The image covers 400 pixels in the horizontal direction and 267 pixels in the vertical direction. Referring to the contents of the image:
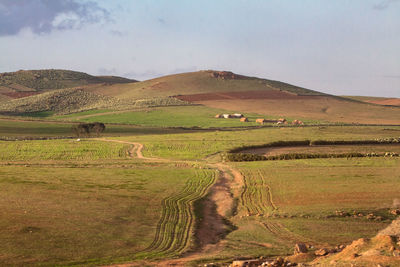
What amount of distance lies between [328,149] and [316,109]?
298ft

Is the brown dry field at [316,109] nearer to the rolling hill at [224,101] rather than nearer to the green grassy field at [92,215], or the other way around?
the rolling hill at [224,101]

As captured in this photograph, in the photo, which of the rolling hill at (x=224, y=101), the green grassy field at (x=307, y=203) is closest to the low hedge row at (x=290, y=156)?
the green grassy field at (x=307, y=203)

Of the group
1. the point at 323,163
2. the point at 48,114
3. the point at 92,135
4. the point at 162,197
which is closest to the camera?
the point at 162,197

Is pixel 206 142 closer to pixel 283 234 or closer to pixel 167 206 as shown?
pixel 167 206

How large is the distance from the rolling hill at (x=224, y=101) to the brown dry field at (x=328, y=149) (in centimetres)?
5912

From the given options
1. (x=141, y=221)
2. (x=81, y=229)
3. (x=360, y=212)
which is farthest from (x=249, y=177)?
(x=81, y=229)

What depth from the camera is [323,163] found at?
5397 centimetres

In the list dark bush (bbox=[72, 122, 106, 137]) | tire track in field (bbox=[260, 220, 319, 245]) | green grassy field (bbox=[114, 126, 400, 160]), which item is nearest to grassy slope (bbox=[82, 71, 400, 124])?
green grassy field (bbox=[114, 126, 400, 160])

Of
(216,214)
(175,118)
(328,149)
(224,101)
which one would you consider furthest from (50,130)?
(216,214)

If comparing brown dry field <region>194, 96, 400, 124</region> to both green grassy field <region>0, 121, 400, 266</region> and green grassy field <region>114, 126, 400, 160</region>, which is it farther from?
green grassy field <region>0, 121, 400, 266</region>

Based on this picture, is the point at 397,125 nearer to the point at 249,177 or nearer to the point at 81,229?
the point at 249,177

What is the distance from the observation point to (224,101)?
165 m

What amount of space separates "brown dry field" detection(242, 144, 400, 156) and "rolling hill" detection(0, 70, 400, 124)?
5912 centimetres

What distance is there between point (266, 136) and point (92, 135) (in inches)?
1386
